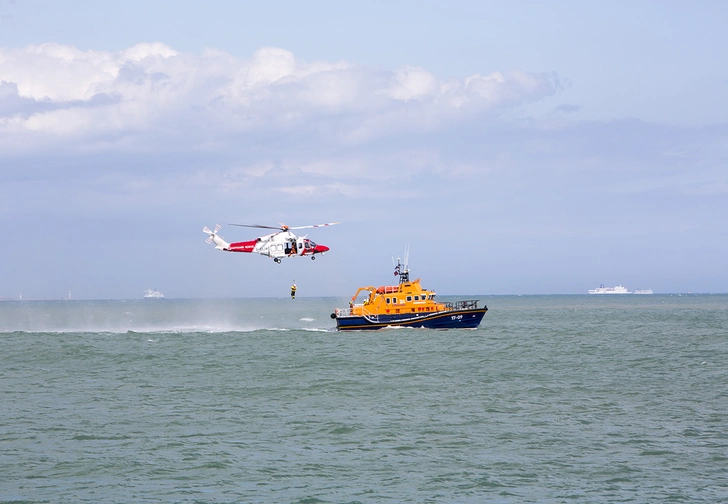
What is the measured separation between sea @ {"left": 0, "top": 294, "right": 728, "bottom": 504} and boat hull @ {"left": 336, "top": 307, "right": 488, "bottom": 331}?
50.4 ft

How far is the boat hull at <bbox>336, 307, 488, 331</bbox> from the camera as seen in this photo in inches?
2539

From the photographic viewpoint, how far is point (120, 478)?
20.4 metres

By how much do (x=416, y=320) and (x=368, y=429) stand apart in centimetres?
3883

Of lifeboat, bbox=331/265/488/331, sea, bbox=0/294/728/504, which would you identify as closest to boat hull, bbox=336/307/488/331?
lifeboat, bbox=331/265/488/331

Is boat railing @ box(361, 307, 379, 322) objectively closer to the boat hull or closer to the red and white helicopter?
the boat hull

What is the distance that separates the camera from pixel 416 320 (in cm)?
6469

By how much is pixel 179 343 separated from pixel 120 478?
1732 inches

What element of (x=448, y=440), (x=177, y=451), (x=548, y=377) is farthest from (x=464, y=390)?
(x=177, y=451)

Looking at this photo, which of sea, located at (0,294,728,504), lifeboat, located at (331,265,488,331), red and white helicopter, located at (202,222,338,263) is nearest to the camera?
sea, located at (0,294,728,504)

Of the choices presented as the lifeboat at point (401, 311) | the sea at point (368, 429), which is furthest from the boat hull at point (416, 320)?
the sea at point (368, 429)

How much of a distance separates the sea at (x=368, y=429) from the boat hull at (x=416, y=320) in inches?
605

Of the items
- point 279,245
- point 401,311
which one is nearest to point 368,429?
point 279,245

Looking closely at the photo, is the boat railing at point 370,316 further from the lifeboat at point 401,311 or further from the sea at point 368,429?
the sea at point 368,429

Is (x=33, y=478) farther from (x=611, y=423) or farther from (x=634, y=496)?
(x=611, y=423)
